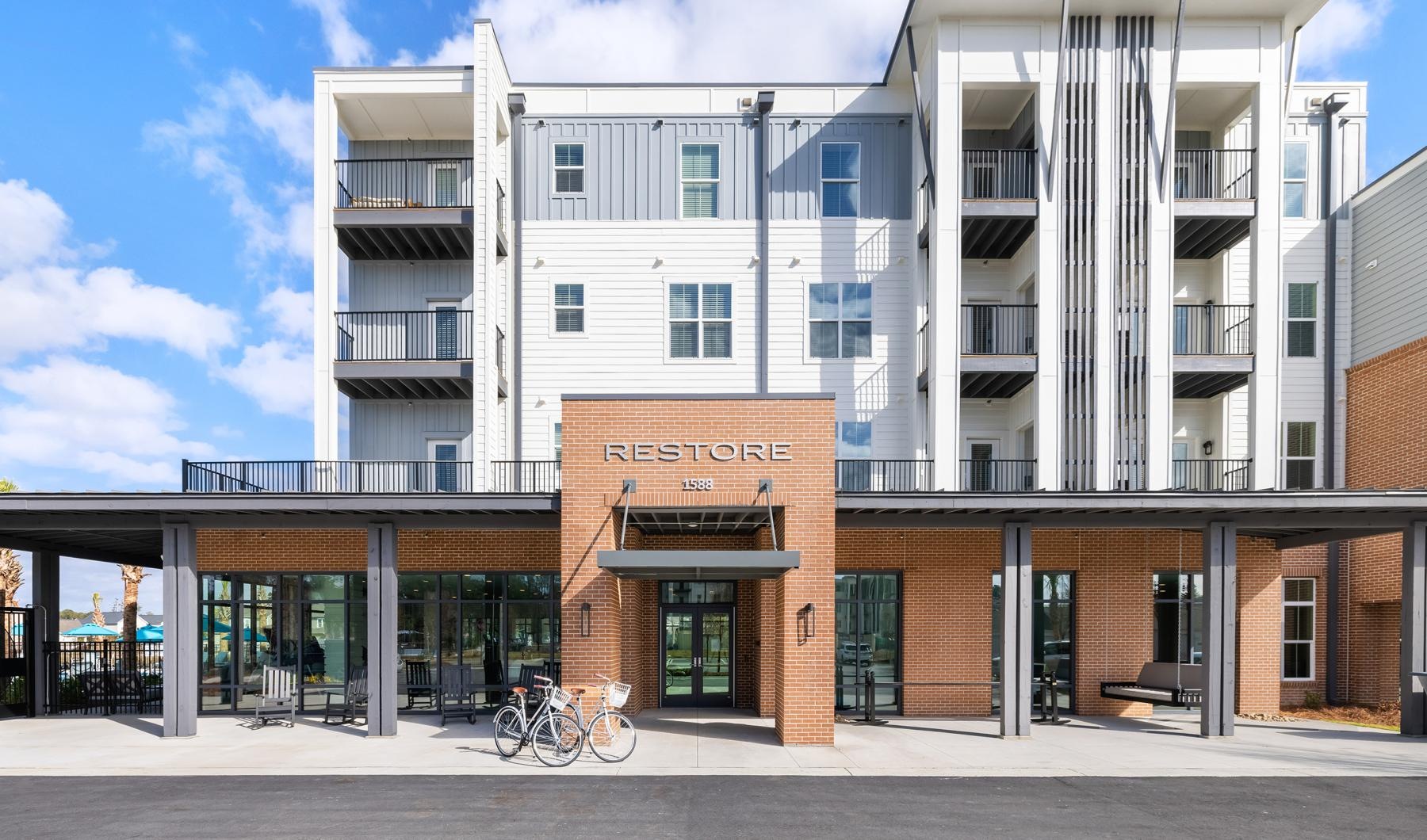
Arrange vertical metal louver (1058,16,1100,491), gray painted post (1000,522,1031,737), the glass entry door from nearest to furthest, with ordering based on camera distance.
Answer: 1. gray painted post (1000,522,1031,737)
2. vertical metal louver (1058,16,1100,491)
3. the glass entry door

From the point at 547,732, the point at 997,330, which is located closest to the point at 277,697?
the point at 547,732

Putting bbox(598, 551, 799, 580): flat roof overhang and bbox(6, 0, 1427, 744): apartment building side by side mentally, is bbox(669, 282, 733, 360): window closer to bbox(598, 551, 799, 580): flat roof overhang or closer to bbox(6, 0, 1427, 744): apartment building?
bbox(6, 0, 1427, 744): apartment building

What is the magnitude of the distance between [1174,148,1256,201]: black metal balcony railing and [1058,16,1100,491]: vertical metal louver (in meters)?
2.17

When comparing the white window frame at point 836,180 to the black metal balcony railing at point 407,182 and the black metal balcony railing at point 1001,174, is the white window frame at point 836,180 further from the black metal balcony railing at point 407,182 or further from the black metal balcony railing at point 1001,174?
the black metal balcony railing at point 407,182

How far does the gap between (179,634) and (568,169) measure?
446 inches

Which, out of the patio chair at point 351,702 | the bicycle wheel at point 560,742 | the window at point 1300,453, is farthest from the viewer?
the window at point 1300,453

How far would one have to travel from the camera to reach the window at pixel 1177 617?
55.3 feet

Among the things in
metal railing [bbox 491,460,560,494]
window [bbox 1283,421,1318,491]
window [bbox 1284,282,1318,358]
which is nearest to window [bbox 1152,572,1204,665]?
window [bbox 1283,421,1318,491]

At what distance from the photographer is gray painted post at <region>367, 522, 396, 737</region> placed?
13.8 m

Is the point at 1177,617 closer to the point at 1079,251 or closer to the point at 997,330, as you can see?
the point at 997,330

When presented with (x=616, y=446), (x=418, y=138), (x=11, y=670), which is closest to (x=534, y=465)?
(x=616, y=446)

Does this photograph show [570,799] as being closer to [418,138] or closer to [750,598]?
[750,598]

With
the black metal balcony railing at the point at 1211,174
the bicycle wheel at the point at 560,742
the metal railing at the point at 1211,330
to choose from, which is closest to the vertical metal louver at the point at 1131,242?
the black metal balcony railing at the point at 1211,174

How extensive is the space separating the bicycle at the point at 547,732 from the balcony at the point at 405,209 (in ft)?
31.3
